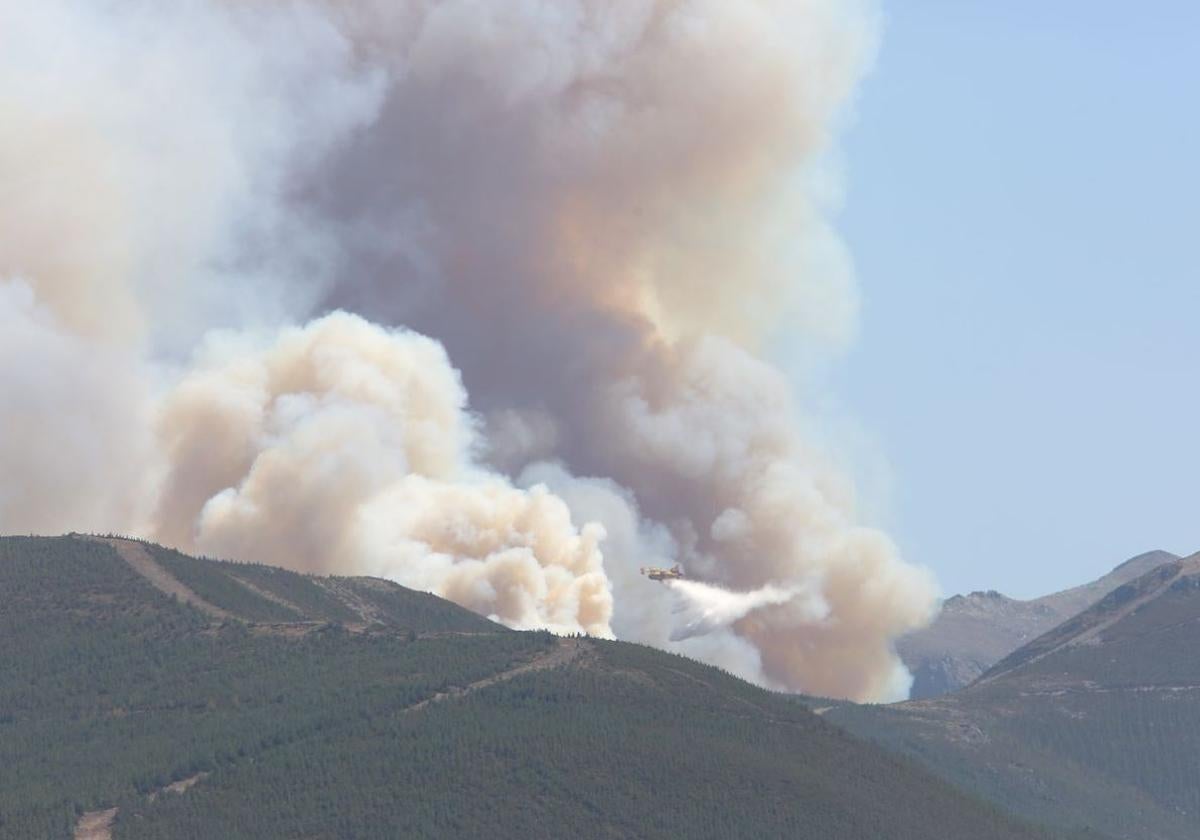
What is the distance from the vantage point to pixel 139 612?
196 meters

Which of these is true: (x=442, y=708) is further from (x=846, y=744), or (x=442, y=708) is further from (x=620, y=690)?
(x=846, y=744)

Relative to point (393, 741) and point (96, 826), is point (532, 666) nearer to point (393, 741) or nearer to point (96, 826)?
point (393, 741)

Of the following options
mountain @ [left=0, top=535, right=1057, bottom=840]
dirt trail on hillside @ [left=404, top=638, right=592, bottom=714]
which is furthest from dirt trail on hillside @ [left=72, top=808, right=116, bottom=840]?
dirt trail on hillside @ [left=404, top=638, right=592, bottom=714]

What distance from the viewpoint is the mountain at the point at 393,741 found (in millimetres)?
156750

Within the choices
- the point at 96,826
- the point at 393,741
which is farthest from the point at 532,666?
the point at 96,826

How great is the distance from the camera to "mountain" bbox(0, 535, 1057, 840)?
15675cm

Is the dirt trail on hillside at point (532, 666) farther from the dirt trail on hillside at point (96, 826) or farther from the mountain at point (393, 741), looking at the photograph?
the dirt trail on hillside at point (96, 826)

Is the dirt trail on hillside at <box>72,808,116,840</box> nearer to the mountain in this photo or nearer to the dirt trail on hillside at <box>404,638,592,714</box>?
the mountain

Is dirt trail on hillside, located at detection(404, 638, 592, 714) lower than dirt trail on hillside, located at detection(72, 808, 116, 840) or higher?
higher

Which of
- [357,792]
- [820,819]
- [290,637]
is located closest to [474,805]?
[357,792]

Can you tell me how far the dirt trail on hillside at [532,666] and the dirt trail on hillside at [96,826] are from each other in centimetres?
2403

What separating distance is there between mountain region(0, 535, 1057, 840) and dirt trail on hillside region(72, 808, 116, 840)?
0.22 meters

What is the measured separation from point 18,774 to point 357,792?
21.7m

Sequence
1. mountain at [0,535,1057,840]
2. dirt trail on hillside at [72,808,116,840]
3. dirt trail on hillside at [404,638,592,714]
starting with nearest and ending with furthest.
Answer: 1. dirt trail on hillside at [72,808,116,840]
2. mountain at [0,535,1057,840]
3. dirt trail on hillside at [404,638,592,714]
